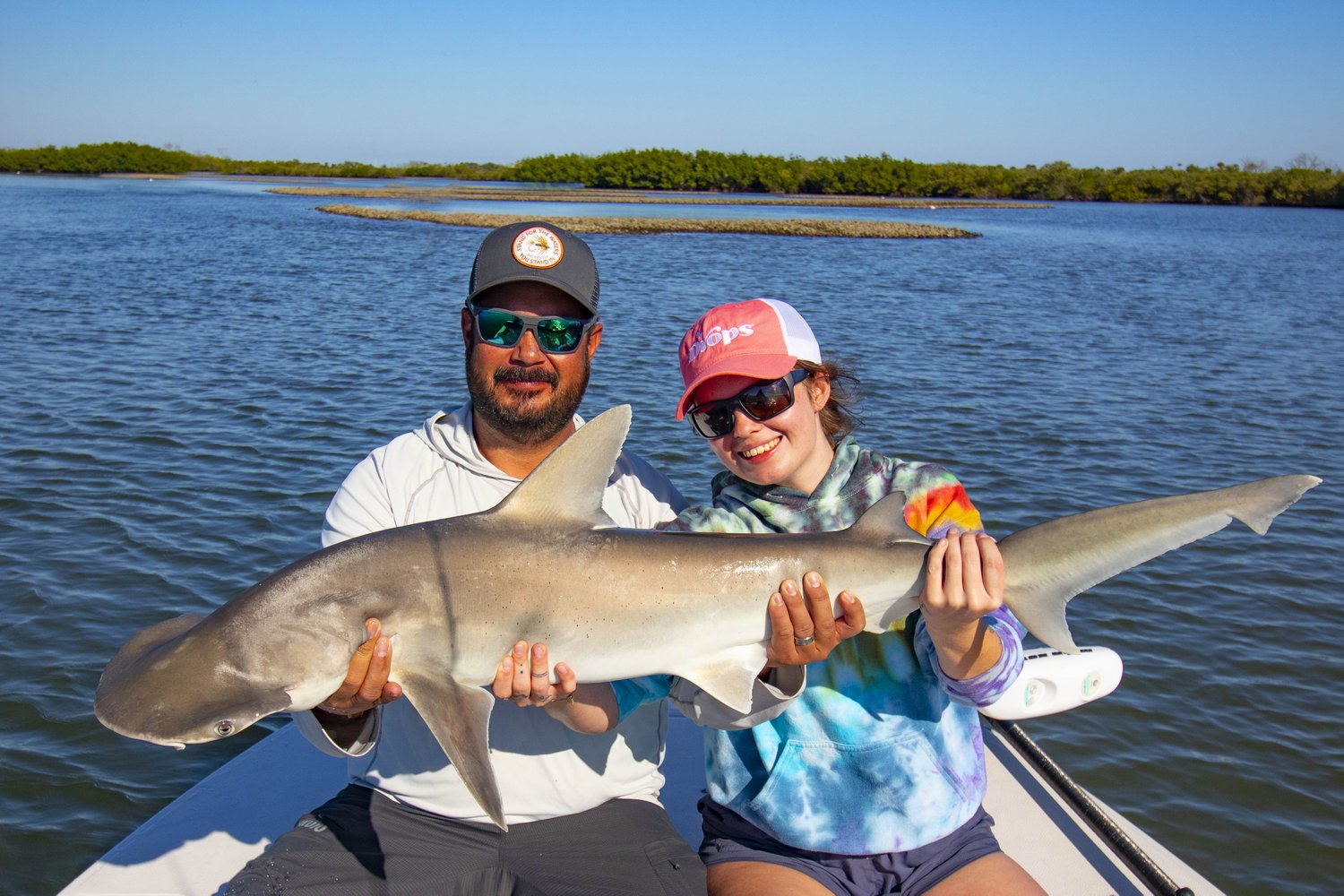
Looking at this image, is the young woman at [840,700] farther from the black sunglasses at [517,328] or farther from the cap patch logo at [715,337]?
the black sunglasses at [517,328]

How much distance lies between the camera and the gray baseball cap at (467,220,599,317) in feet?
10.9

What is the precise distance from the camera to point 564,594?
262 centimetres

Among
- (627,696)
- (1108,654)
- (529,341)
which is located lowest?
(1108,654)

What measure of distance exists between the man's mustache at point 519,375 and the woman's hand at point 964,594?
141cm

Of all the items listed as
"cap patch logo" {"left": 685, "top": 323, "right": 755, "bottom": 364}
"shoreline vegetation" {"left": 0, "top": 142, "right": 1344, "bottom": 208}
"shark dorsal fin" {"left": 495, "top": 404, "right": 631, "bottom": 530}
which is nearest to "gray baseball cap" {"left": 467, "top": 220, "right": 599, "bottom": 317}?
"cap patch logo" {"left": 685, "top": 323, "right": 755, "bottom": 364}

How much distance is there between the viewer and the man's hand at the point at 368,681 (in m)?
2.54

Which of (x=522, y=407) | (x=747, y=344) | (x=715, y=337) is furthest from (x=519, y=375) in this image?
(x=747, y=344)

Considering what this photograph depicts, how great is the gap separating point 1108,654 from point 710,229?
5006 cm

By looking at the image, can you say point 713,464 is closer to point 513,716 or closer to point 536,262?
point 536,262

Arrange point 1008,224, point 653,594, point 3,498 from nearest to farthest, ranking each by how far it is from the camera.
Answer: point 653,594 < point 3,498 < point 1008,224

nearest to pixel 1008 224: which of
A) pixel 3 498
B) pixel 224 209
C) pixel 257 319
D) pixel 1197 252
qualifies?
pixel 1197 252

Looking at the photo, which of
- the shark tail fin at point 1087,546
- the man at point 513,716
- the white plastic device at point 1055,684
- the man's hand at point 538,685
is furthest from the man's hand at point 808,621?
the white plastic device at point 1055,684

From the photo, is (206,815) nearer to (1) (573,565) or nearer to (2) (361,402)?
(1) (573,565)

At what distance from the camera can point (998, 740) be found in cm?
443
